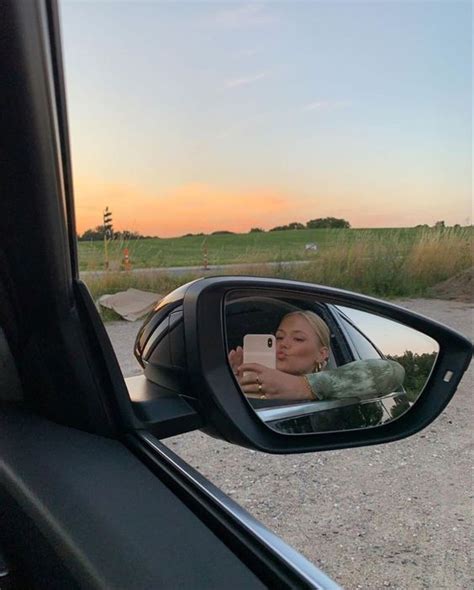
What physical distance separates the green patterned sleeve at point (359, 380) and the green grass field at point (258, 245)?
1.85ft

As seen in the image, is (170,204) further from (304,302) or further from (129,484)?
(129,484)

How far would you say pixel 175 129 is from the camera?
185 centimetres

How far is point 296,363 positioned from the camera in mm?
1166

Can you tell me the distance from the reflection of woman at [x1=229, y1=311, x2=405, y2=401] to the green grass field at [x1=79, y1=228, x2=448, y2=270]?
1.86 feet

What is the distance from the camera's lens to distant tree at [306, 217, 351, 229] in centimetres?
175

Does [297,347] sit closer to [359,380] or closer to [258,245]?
[359,380]

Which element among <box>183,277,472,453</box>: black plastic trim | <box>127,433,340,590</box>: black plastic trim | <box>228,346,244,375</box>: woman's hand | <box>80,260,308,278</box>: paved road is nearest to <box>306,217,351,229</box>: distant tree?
<box>80,260,308,278</box>: paved road

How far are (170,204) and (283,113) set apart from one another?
0.48 metres

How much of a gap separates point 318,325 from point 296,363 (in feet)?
0.33

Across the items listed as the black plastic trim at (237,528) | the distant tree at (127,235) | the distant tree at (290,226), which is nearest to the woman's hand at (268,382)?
the black plastic trim at (237,528)

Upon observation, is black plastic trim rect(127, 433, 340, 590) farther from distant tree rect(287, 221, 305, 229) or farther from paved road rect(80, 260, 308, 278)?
distant tree rect(287, 221, 305, 229)

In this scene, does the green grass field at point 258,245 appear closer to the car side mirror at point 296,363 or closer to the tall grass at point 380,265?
the tall grass at point 380,265

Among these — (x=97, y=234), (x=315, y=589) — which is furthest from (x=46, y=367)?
(x=315, y=589)

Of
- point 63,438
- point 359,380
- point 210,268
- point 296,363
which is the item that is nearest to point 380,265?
point 210,268
